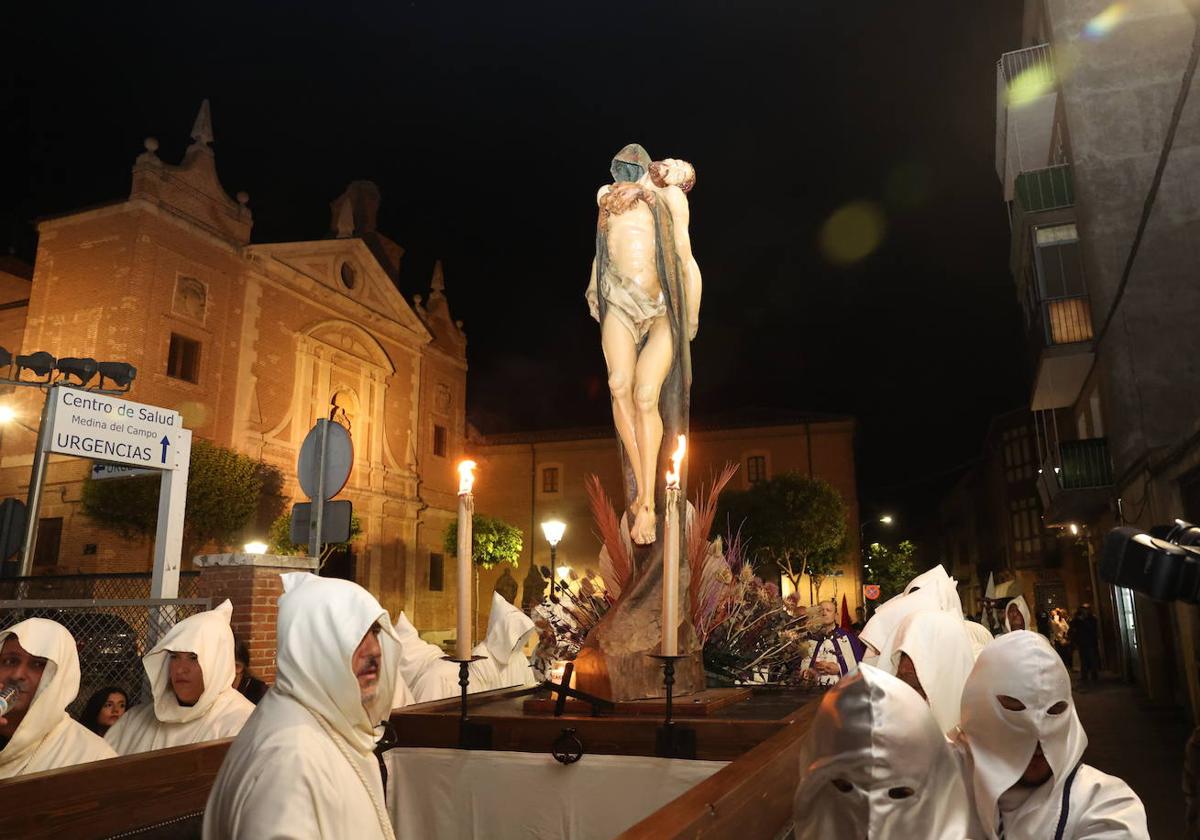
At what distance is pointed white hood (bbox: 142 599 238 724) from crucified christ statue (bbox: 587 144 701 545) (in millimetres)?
2365

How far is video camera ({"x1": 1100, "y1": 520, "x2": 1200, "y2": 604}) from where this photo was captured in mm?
1745

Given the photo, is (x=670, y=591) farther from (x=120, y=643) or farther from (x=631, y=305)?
(x=120, y=643)

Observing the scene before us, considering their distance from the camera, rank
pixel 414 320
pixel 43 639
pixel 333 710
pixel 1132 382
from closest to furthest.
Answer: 1. pixel 333 710
2. pixel 43 639
3. pixel 1132 382
4. pixel 414 320

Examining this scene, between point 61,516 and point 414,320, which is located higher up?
point 414,320

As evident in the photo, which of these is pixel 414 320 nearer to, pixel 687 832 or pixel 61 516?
pixel 61 516

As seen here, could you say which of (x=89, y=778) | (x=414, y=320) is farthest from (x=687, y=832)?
(x=414, y=320)

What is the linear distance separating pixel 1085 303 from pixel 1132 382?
3.22 m

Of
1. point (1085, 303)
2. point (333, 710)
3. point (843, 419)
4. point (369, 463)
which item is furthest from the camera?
point (843, 419)

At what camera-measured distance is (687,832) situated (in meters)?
1.94

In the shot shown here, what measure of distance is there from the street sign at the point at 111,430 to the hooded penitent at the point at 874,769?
610 cm

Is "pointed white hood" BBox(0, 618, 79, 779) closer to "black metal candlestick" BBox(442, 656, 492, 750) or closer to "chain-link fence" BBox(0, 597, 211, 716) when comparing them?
"black metal candlestick" BBox(442, 656, 492, 750)

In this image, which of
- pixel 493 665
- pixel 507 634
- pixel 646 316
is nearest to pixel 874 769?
pixel 646 316

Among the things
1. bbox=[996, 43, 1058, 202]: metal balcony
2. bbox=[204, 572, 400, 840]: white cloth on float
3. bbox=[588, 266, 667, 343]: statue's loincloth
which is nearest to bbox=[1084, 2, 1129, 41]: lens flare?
bbox=[996, 43, 1058, 202]: metal balcony

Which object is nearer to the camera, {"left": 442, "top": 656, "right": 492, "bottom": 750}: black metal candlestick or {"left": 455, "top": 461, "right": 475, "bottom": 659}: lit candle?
{"left": 455, "top": 461, "right": 475, "bottom": 659}: lit candle
